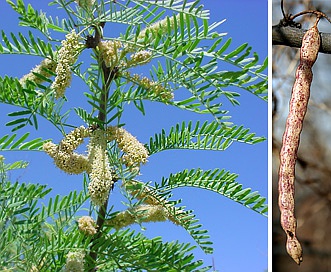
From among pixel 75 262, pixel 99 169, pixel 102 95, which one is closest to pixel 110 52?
pixel 102 95

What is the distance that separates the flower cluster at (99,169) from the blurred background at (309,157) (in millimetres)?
271

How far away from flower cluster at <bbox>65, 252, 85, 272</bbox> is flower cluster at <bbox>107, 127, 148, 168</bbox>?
15 centimetres

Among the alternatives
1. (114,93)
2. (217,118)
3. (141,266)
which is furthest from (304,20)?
(141,266)

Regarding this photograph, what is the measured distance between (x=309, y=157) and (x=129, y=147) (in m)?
0.28

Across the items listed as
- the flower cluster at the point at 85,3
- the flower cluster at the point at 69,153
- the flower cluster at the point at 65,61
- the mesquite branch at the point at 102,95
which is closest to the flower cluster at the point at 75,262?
the mesquite branch at the point at 102,95

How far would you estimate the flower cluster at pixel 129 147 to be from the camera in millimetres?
923

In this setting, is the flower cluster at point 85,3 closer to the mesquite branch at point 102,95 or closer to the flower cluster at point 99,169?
the mesquite branch at point 102,95

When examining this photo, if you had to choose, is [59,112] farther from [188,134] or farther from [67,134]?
[188,134]

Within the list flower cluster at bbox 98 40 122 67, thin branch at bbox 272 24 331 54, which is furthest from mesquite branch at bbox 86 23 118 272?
thin branch at bbox 272 24 331 54

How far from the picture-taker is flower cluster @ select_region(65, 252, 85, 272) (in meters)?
0.91

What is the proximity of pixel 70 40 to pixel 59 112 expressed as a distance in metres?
0.12

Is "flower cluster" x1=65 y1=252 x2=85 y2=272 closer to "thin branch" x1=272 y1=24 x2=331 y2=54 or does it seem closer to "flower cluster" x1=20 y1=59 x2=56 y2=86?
"flower cluster" x1=20 y1=59 x2=56 y2=86

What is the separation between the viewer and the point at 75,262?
0.91 meters

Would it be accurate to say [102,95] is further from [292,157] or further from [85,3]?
[292,157]
